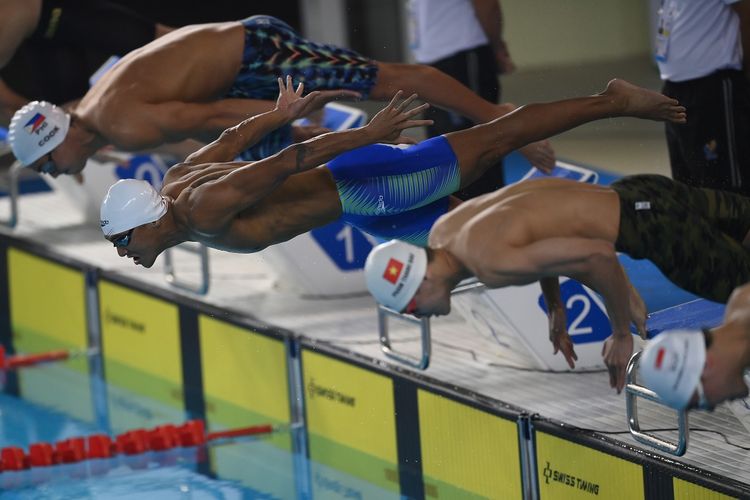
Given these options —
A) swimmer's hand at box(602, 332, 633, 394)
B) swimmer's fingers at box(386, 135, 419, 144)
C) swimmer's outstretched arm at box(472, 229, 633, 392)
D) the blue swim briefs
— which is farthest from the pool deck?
swimmer's fingers at box(386, 135, 419, 144)

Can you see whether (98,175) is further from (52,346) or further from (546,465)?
(546,465)

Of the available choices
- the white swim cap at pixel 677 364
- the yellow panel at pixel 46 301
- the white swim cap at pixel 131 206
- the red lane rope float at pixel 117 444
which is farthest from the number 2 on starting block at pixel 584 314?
the yellow panel at pixel 46 301

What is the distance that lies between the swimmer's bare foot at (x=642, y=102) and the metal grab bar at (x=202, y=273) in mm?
2925

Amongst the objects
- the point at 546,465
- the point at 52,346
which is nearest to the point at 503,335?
the point at 546,465

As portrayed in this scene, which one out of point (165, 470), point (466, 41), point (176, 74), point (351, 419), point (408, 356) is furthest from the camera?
point (165, 470)

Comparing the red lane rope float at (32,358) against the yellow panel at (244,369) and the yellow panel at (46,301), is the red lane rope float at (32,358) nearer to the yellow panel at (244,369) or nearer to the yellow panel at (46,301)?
the yellow panel at (46,301)

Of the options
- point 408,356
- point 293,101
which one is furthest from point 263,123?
point 408,356

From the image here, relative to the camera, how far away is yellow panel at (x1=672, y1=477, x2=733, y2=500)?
410 centimetres

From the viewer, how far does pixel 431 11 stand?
5871 millimetres

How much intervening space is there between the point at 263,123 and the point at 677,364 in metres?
1.62

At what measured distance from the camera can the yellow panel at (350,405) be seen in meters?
5.63

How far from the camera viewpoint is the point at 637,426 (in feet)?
14.4

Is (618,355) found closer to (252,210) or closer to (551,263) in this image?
(551,263)

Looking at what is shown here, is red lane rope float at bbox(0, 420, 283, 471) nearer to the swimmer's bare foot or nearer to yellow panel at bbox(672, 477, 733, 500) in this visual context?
yellow panel at bbox(672, 477, 733, 500)
